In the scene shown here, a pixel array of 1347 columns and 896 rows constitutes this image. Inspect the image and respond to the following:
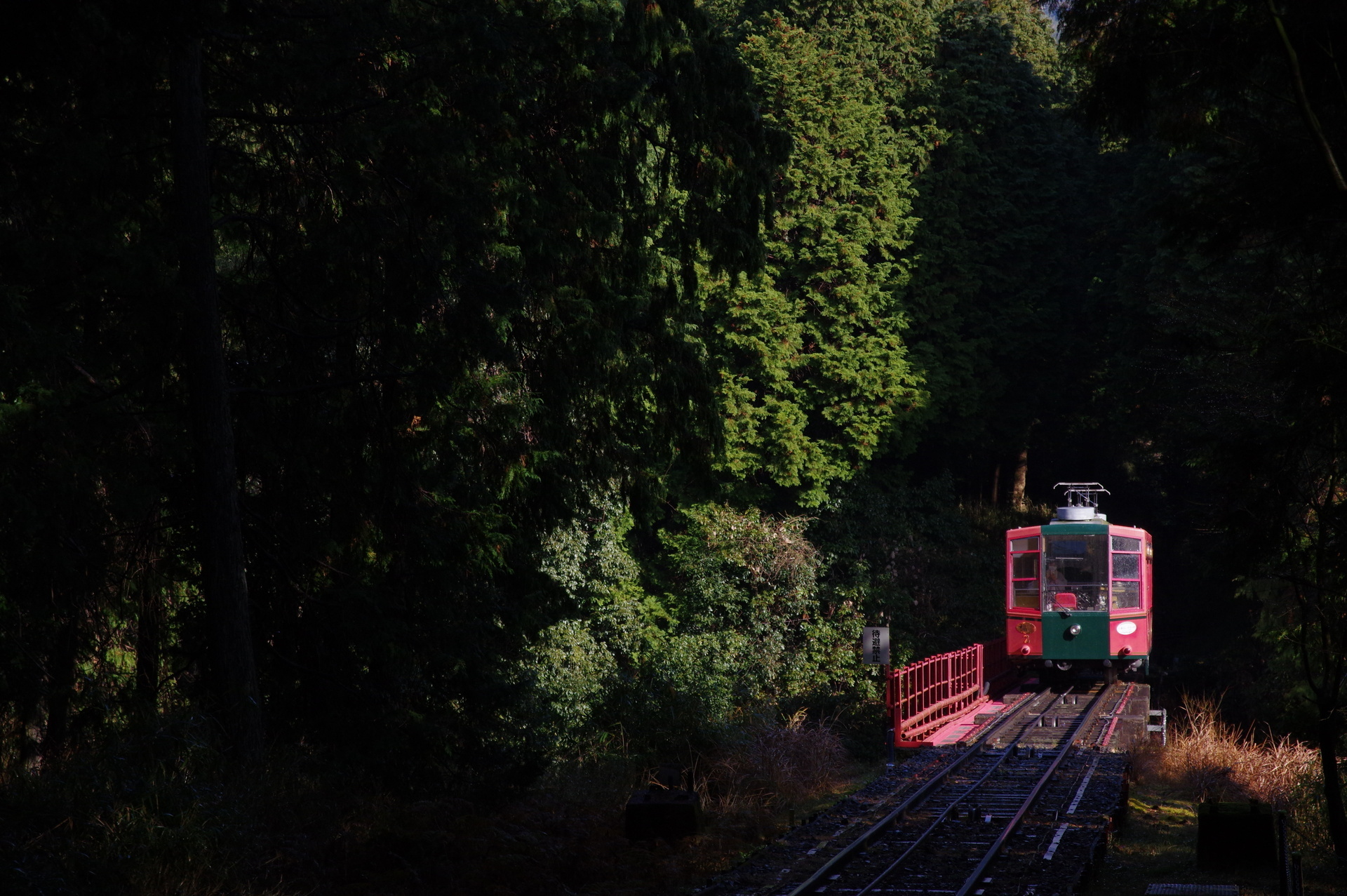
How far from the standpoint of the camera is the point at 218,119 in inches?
489

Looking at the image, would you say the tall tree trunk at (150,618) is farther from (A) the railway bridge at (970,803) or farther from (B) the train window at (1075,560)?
(B) the train window at (1075,560)

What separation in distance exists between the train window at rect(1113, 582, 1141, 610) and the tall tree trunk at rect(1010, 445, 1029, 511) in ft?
37.0

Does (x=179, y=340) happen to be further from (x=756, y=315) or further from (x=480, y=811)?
(x=756, y=315)

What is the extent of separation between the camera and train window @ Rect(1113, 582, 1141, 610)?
23984mm

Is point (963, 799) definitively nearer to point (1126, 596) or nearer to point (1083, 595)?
point (1083, 595)

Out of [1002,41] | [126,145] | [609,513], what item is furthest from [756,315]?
[126,145]

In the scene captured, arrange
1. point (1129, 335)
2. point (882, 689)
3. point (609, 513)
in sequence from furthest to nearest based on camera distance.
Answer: point (1129, 335) → point (882, 689) → point (609, 513)

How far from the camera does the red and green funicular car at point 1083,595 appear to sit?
78.4 ft

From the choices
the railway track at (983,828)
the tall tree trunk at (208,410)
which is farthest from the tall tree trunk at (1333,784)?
the tall tree trunk at (208,410)

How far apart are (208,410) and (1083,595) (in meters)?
17.8

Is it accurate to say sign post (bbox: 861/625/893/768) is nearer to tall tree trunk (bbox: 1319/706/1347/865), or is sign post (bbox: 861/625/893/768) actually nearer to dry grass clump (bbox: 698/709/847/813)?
dry grass clump (bbox: 698/709/847/813)

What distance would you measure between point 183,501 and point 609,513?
13.2m

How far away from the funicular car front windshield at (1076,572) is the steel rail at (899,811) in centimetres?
262

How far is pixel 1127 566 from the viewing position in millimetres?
24172
